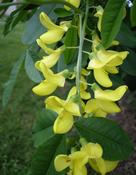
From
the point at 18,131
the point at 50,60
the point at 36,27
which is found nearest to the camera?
the point at 50,60

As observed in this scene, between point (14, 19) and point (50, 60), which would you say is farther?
point (14, 19)

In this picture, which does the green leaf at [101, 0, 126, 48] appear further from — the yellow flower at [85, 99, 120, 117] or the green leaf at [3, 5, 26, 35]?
the green leaf at [3, 5, 26, 35]

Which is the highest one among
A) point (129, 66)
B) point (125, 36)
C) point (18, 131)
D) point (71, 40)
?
point (71, 40)

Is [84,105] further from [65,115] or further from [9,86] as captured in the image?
[9,86]

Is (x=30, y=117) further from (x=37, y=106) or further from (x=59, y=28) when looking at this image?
(x=59, y=28)

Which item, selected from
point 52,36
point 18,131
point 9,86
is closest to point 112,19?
point 52,36

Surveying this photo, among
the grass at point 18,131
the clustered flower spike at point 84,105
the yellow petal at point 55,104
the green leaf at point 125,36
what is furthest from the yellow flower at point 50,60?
the grass at point 18,131

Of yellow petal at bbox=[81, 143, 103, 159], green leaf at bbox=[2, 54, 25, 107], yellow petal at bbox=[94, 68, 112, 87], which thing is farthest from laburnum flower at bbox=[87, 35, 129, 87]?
green leaf at bbox=[2, 54, 25, 107]
